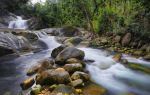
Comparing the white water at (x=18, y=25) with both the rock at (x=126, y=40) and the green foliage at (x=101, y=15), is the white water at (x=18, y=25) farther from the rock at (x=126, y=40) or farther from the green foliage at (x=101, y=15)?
the rock at (x=126, y=40)

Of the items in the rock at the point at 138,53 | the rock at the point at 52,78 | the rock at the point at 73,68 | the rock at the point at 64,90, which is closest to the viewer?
the rock at the point at 64,90

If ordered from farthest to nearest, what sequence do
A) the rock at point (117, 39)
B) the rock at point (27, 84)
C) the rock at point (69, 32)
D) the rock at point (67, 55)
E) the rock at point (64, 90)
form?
the rock at point (69, 32), the rock at point (117, 39), the rock at point (67, 55), the rock at point (27, 84), the rock at point (64, 90)

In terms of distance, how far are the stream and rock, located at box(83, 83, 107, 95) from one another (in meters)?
0.27

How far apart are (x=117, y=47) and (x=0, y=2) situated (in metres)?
19.5

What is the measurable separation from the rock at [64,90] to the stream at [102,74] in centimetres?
139

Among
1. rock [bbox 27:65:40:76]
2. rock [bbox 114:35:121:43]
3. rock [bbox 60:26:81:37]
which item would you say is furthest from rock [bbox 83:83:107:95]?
rock [bbox 60:26:81:37]

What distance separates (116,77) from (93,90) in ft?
6.58

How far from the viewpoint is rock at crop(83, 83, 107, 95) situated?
718 cm

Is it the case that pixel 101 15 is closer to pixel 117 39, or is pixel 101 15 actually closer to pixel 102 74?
pixel 117 39

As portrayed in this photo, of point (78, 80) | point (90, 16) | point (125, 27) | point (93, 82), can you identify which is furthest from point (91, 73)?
point (90, 16)

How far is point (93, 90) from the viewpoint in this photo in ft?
24.3

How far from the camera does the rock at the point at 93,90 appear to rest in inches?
283

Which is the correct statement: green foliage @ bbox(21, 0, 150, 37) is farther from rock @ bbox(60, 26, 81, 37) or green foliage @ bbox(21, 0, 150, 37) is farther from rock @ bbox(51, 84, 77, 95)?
rock @ bbox(51, 84, 77, 95)

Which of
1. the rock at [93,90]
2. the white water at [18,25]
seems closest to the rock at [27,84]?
the rock at [93,90]
